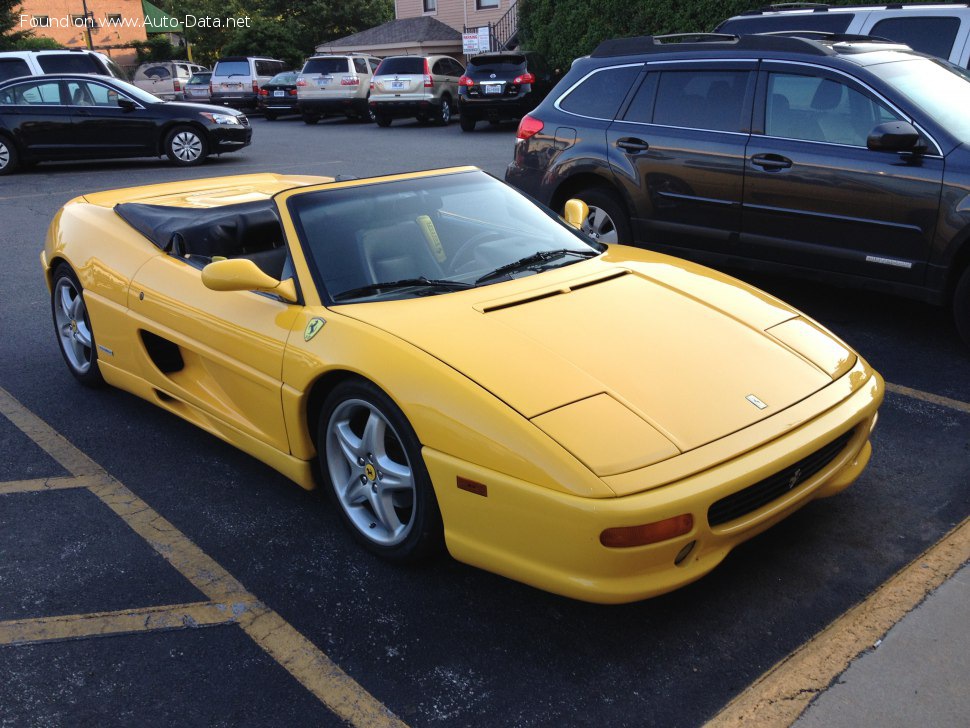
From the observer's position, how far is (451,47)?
3578cm

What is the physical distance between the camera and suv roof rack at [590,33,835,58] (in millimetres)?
5852

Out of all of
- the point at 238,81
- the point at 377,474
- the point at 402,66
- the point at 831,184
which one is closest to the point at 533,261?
the point at 377,474

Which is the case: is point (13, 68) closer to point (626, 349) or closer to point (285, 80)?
point (285, 80)

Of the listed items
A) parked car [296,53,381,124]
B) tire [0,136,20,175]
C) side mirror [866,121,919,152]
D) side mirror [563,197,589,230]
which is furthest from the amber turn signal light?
parked car [296,53,381,124]

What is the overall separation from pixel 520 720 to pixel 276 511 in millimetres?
1624

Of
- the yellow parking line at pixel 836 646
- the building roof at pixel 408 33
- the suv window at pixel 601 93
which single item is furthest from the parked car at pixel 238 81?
the yellow parking line at pixel 836 646

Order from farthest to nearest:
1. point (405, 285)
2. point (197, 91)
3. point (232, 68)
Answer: point (197, 91) < point (232, 68) < point (405, 285)

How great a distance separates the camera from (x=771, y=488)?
2889 mm

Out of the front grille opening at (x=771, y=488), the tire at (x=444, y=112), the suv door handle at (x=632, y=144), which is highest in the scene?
the suv door handle at (x=632, y=144)

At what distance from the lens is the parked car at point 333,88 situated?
24.2 metres

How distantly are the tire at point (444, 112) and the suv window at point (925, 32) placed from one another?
14.2 meters

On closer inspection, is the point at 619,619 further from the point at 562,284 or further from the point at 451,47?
the point at 451,47

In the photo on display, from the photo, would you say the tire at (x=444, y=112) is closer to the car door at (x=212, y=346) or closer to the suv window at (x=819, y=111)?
the suv window at (x=819, y=111)

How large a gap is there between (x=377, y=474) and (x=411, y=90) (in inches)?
774
